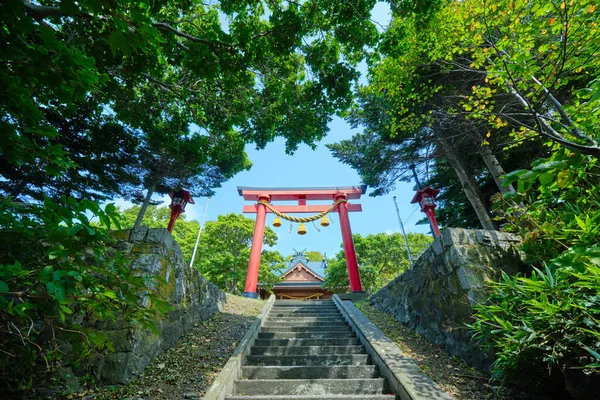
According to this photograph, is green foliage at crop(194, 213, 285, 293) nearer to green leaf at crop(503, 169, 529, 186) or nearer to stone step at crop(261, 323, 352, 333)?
stone step at crop(261, 323, 352, 333)

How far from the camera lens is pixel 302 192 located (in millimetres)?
11672

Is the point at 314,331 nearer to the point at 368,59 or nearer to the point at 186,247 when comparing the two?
the point at 368,59

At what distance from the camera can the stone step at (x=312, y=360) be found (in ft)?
11.8

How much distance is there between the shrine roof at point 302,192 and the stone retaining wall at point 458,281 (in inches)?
262

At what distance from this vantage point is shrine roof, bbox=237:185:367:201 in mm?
11359

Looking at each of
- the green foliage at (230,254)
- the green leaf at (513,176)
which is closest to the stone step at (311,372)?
the green leaf at (513,176)

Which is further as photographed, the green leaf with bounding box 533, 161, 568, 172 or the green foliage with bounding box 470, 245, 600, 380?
the green foliage with bounding box 470, 245, 600, 380

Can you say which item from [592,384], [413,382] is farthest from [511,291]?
[413,382]

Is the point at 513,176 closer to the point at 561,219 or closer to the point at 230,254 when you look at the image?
the point at 561,219

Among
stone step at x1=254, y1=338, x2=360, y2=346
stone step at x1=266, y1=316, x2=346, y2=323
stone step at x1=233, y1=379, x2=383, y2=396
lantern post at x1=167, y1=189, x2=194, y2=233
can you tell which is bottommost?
stone step at x1=233, y1=379, x2=383, y2=396

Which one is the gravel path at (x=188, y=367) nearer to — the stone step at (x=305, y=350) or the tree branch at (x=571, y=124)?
the stone step at (x=305, y=350)

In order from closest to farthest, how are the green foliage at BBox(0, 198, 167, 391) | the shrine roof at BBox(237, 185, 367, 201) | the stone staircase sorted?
the green foliage at BBox(0, 198, 167, 391), the stone staircase, the shrine roof at BBox(237, 185, 367, 201)

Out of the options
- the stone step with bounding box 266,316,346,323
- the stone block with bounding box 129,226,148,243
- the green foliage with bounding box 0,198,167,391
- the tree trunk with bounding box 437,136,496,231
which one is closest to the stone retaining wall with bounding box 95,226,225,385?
the stone block with bounding box 129,226,148,243

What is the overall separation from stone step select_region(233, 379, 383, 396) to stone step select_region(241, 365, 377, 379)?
235mm
